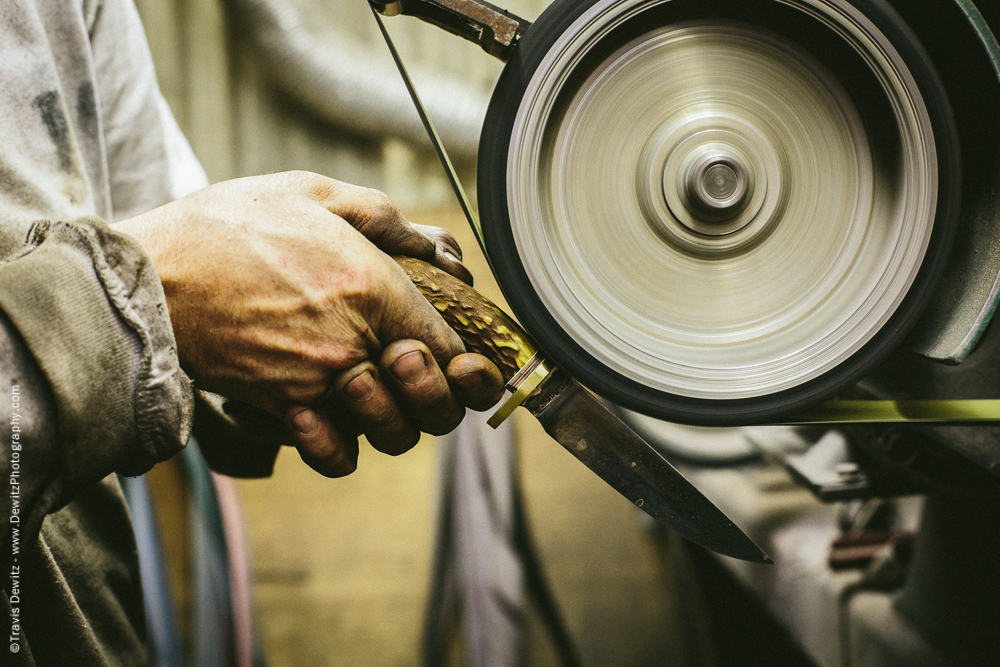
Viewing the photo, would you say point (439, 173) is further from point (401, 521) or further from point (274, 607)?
point (274, 607)

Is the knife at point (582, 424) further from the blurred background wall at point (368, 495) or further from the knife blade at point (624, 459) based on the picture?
the blurred background wall at point (368, 495)

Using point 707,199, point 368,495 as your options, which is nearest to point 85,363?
point 707,199

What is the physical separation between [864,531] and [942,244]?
950 millimetres

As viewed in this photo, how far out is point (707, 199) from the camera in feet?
1.98

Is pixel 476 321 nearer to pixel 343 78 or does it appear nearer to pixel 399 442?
pixel 399 442

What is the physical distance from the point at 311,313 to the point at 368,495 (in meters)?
1.51

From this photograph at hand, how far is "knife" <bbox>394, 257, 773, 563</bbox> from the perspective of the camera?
62 centimetres

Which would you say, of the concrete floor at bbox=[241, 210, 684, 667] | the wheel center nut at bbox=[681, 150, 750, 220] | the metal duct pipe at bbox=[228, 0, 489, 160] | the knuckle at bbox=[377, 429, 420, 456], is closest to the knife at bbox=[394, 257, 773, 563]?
the knuckle at bbox=[377, 429, 420, 456]

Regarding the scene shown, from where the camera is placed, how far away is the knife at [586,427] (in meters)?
0.62

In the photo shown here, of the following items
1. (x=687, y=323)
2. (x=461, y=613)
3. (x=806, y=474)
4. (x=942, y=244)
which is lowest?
(x=461, y=613)

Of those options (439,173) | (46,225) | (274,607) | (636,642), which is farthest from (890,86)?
(274,607)

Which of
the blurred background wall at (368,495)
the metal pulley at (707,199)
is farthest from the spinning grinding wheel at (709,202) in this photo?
the blurred background wall at (368,495)

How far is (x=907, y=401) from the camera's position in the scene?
704mm

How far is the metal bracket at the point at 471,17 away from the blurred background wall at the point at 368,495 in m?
1.37
